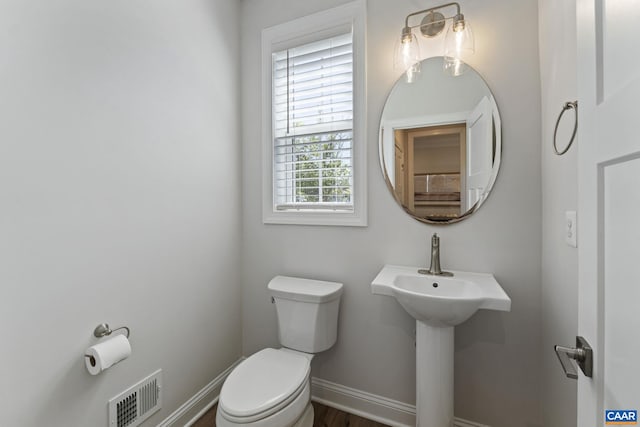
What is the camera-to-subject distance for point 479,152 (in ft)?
4.76

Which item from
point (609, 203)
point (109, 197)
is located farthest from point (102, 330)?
point (609, 203)

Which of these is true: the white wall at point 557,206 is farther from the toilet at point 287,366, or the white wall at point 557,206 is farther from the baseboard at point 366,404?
the toilet at point 287,366

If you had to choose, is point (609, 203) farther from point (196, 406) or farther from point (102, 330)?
point (196, 406)

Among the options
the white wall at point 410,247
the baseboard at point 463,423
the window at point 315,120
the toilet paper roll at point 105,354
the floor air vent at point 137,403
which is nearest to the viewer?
the toilet paper roll at point 105,354

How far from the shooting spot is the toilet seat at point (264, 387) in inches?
44.9

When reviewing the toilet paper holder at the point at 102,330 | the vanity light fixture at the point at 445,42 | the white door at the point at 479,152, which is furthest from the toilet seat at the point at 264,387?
the vanity light fixture at the point at 445,42

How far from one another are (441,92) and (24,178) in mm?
1820

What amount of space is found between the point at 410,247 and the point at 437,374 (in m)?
0.62

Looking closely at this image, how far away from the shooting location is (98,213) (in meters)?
1.19

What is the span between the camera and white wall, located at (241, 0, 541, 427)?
137cm

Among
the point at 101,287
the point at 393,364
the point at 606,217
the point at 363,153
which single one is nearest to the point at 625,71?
the point at 606,217

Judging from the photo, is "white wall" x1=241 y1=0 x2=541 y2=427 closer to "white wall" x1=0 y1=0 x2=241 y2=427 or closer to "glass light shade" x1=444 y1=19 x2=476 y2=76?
"glass light shade" x1=444 y1=19 x2=476 y2=76

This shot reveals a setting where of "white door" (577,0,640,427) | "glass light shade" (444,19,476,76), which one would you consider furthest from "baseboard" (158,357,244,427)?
"glass light shade" (444,19,476,76)

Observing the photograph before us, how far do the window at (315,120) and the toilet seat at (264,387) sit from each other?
31.5 inches
